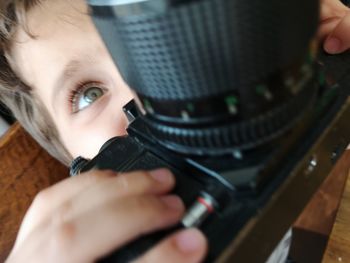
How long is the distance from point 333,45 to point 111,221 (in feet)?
0.81

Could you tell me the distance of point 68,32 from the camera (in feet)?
1.69

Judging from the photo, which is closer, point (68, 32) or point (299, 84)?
point (299, 84)

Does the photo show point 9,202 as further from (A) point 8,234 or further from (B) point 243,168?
(B) point 243,168

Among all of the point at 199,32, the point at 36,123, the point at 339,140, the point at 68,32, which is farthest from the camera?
the point at 36,123

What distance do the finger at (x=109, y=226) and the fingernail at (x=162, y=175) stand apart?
0.02m

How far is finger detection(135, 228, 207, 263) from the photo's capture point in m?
0.24

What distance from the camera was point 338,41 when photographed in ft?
1.20

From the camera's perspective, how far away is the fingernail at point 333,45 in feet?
1.19

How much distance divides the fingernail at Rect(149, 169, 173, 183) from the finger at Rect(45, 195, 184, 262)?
2cm

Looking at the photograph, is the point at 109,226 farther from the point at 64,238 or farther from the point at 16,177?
the point at 16,177

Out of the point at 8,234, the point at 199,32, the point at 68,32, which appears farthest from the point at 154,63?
the point at 8,234

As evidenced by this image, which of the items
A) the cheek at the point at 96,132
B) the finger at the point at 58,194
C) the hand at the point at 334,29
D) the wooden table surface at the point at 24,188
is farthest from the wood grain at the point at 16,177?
the hand at the point at 334,29

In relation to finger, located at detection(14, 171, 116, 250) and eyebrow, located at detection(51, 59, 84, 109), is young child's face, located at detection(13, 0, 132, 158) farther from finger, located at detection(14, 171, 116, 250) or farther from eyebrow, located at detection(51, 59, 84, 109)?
finger, located at detection(14, 171, 116, 250)

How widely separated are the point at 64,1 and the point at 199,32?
1.21 ft
